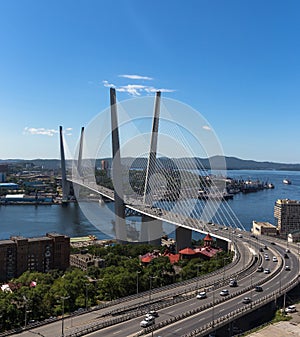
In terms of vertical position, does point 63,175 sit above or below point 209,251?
above

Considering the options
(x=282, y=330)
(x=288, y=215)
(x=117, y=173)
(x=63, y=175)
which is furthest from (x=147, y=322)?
(x=63, y=175)

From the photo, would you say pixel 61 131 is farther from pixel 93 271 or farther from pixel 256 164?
pixel 256 164

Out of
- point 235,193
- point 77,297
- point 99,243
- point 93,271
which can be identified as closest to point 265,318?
point 77,297

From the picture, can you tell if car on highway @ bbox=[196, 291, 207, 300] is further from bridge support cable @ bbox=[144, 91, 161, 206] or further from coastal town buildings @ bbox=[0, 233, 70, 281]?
bridge support cable @ bbox=[144, 91, 161, 206]

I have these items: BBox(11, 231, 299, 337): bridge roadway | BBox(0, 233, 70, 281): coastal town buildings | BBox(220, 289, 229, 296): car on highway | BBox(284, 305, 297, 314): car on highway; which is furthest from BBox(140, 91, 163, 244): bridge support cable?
BBox(284, 305, 297, 314): car on highway

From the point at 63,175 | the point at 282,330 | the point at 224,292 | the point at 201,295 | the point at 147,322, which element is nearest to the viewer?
the point at 147,322

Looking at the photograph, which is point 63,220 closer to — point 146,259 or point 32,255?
point 32,255
